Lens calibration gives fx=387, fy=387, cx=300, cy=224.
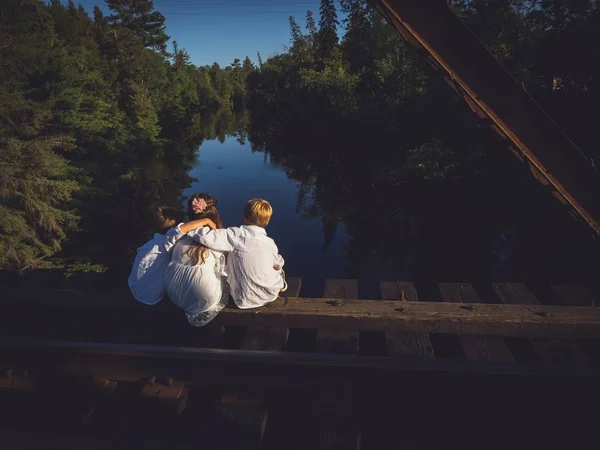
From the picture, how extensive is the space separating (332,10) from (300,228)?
34.0 m

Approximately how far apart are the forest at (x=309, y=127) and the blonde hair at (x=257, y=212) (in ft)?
8.53

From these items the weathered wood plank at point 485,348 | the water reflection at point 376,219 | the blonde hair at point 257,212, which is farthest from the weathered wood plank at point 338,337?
the water reflection at point 376,219

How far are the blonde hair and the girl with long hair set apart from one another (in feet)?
1.49

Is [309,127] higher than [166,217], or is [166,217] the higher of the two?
[166,217]

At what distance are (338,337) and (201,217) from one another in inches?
69.9

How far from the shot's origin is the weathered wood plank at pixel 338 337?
3593 millimetres

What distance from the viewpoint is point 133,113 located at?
3475 centimetres

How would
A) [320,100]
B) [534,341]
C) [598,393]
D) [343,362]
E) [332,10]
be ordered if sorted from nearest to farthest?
[598,393] → [343,362] → [534,341] → [320,100] → [332,10]

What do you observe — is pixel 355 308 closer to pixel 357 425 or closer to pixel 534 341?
pixel 357 425

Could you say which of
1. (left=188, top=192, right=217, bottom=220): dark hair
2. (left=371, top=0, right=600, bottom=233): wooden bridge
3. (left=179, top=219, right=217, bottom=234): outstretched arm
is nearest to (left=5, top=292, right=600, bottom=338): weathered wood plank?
(left=179, top=219, right=217, bottom=234): outstretched arm

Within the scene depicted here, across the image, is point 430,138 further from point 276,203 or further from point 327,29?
point 327,29

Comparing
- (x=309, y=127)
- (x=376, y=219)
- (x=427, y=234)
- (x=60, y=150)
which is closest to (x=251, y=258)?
(x=427, y=234)

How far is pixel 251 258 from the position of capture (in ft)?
11.9

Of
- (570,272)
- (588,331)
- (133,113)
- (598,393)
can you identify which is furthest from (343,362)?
(133,113)
